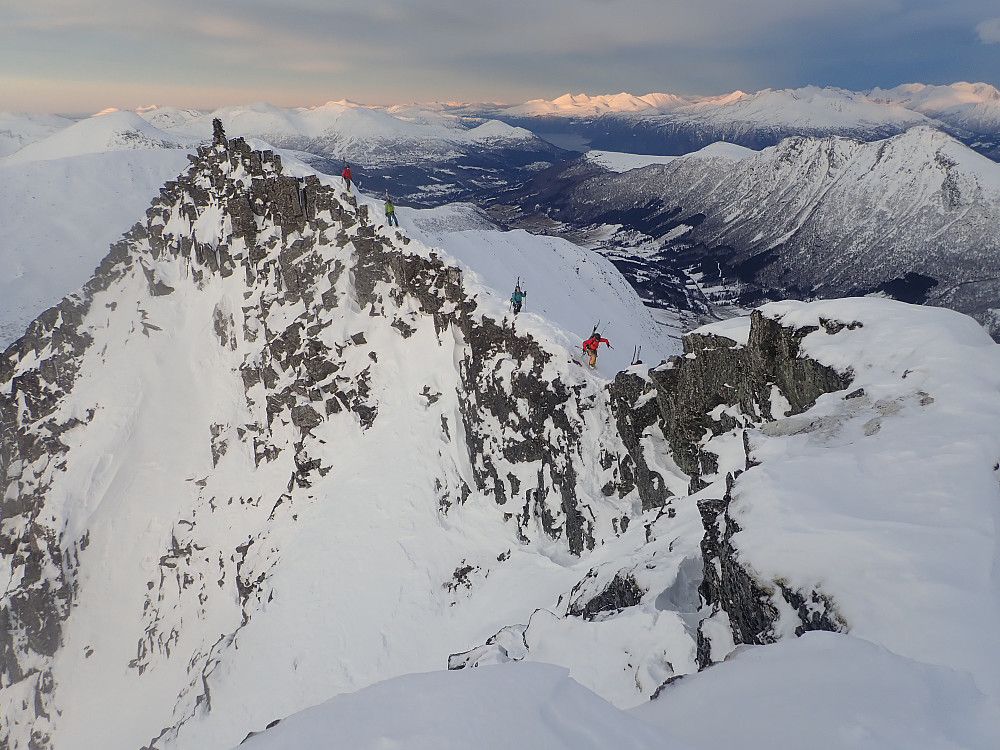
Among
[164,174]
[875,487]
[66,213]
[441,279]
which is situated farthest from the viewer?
[164,174]

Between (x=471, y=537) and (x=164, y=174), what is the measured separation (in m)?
114

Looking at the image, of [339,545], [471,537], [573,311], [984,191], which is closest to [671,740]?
[471,537]

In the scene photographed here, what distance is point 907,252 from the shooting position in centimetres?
15225

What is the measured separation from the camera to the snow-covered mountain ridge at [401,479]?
33.2ft

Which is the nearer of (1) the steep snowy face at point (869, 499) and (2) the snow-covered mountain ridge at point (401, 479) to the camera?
(1) the steep snowy face at point (869, 499)

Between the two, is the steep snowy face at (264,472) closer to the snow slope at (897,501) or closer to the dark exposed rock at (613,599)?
the dark exposed rock at (613,599)

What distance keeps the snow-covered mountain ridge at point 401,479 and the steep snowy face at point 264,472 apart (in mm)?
208

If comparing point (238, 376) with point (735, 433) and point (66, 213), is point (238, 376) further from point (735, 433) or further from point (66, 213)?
point (66, 213)

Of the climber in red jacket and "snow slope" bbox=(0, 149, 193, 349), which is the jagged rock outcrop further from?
"snow slope" bbox=(0, 149, 193, 349)

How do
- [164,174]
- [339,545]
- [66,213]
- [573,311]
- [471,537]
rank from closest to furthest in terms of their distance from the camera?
[471,537] → [339,545] → [573,311] → [66,213] → [164,174]

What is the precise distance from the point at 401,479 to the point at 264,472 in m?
15.0

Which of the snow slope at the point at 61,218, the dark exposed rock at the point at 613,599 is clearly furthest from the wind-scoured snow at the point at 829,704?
the snow slope at the point at 61,218

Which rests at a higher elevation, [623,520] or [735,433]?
[735,433]

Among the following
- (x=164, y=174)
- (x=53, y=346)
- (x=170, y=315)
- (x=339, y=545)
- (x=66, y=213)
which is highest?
(x=164, y=174)
